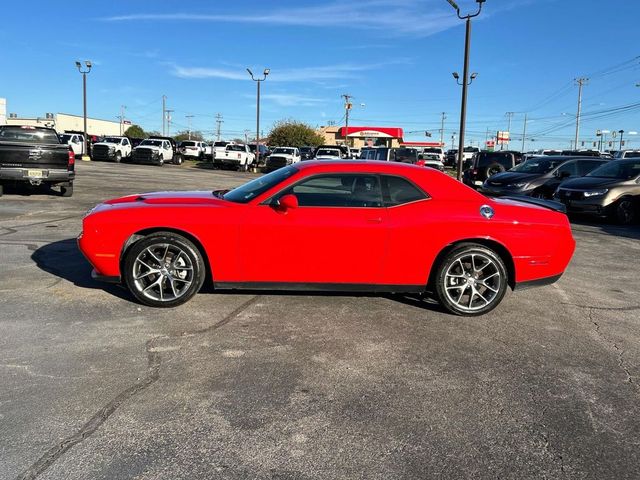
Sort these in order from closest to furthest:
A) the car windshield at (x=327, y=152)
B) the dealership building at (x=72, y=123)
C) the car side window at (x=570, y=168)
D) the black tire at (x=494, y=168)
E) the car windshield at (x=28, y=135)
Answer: the car windshield at (x=28, y=135)
the car side window at (x=570, y=168)
the black tire at (x=494, y=168)
the car windshield at (x=327, y=152)
the dealership building at (x=72, y=123)

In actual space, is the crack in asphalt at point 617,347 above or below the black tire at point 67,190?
below

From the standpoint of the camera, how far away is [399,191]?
5.18 metres

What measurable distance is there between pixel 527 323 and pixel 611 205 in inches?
339

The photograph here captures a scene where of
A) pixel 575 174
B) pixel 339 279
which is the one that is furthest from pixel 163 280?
pixel 575 174

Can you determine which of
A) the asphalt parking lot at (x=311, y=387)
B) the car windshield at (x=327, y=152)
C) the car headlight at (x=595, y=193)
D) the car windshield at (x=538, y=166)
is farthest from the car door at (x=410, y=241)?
the car windshield at (x=327, y=152)

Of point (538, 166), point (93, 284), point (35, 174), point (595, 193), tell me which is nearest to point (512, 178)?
point (538, 166)

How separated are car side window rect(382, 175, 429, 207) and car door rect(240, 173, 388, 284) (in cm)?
19

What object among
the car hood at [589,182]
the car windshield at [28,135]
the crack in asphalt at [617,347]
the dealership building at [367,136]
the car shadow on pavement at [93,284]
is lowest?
the crack in asphalt at [617,347]

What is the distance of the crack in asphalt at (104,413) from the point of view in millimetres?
2596

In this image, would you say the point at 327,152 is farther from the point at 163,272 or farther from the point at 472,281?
the point at 163,272

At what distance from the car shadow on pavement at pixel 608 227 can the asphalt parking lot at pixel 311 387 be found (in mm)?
5870

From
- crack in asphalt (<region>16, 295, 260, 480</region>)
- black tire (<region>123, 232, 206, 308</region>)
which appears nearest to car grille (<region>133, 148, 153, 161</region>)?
black tire (<region>123, 232, 206, 308</region>)

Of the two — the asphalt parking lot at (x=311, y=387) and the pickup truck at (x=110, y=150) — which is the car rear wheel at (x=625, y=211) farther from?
the pickup truck at (x=110, y=150)

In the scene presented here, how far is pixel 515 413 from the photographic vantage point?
10.8 feet
